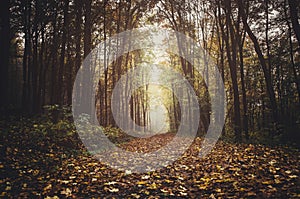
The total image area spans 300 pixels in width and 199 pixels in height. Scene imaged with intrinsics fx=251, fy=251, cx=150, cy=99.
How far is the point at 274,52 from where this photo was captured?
773 inches

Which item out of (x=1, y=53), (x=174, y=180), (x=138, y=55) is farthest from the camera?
(x=138, y=55)

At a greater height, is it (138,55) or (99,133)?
(138,55)

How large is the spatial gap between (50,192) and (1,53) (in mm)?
9672

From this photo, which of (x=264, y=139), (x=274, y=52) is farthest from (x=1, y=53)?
(x=274, y=52)

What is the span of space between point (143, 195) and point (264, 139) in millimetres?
9800

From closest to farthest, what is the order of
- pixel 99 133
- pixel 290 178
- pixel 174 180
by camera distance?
pixel 290 178 < pixel 174 180 < pixel 99 133

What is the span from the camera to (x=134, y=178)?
5.99m

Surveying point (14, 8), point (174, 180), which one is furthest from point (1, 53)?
point (174, 180)

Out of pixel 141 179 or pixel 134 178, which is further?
pixel 134 178

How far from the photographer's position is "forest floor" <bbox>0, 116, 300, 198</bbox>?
462 cm

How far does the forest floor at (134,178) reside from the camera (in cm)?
462

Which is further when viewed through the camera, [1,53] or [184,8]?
[184,8]

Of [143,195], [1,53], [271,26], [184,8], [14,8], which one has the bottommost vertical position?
[143,195]

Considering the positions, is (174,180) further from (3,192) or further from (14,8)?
(14,8)
